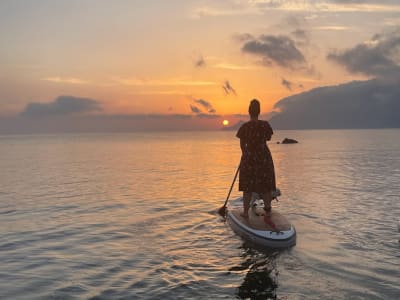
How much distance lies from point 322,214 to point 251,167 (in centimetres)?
589

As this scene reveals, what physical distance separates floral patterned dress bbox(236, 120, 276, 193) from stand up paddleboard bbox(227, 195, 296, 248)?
98 centimetres

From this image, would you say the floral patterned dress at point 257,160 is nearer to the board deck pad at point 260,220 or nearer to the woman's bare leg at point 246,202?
the woman's bare leg at point 246,202

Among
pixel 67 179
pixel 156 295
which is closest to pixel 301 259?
pixel 156 295

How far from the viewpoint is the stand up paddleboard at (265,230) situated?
35.0 feet

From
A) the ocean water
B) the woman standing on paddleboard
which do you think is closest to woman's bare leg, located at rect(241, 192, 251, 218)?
the woman standing on paddleboard

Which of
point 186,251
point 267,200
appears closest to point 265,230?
point 267,200

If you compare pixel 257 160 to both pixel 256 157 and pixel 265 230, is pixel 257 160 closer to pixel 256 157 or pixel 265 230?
pixel 256 157

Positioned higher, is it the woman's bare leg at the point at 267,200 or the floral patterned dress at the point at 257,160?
the floral patterned dress at the point at 257,160

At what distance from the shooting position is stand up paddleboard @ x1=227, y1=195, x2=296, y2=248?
35.0 feet

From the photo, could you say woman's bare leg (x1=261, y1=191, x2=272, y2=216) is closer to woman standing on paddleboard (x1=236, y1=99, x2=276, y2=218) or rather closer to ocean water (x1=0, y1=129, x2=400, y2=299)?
woman standing on paddleboard (x1=236, y1=99, x2=276, y2=218)

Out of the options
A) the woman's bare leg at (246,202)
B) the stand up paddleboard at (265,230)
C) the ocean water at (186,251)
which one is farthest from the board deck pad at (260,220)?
the ocean water at (186,251)

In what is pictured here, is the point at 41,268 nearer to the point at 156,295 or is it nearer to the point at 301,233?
the point at 156,295

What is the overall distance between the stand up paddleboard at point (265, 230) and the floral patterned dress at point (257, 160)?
979mm

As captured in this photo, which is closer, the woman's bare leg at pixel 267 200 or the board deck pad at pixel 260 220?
the board deck pad at pixel 260 220
